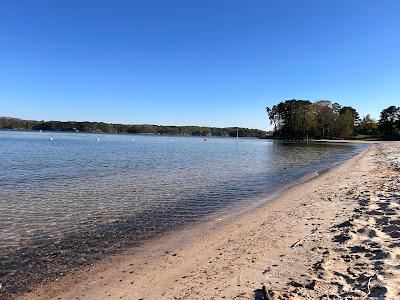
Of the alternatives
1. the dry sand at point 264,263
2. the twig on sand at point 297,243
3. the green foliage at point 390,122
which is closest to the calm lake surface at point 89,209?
the dry sand at point 264,263

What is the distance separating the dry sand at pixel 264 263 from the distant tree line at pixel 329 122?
148 metres

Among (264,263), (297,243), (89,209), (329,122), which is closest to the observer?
(264,263)

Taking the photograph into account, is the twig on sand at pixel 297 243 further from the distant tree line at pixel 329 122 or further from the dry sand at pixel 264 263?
the distant tree line at pixel 329 122

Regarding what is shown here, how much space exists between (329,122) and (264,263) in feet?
541

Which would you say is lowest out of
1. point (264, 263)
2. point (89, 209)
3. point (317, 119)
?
point (89, 209)

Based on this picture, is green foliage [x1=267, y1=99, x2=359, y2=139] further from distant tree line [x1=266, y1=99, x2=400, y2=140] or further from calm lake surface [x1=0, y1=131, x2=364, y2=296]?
calm lake surface [x1=0, y1=131, x2=364, y2=296]

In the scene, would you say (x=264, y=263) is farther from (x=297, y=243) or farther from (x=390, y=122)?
(x=390, y=122)

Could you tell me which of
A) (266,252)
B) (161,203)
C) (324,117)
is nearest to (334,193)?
(161,203)

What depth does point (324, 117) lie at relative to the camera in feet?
529

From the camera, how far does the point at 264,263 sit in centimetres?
751

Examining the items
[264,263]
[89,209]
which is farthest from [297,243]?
[89,209]

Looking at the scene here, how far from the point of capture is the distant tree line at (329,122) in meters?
146

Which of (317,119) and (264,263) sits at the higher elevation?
(317,119)

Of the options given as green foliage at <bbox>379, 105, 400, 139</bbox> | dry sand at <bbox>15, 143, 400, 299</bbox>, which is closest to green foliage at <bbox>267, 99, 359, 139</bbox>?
green foliage at <bbox>379, 105, 400, 139</bbox>
